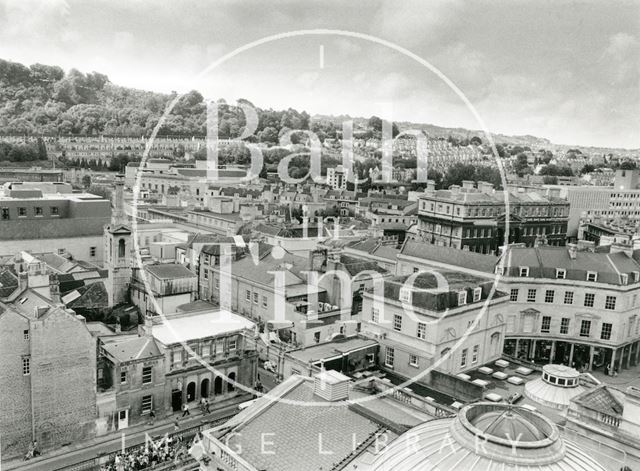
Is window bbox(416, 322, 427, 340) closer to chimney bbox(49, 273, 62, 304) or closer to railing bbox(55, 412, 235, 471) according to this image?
railing bbox(55, 412, 235, 471)

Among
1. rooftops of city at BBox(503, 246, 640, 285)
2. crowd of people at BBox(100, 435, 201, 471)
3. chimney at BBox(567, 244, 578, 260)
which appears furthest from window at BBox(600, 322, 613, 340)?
crowd of people at BBox(100, 435, 201, 471)

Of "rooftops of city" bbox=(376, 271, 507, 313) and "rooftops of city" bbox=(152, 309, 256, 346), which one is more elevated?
"rooftops of city" bbox=(376, 271, 507, 313)

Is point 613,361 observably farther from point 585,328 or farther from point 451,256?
point 451,256

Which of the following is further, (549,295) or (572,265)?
(572,265)

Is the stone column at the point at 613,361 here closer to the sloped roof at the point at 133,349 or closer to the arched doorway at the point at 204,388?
the arched doorway at the point at 204,388

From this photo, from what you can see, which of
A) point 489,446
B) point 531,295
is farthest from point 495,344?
point 489,446

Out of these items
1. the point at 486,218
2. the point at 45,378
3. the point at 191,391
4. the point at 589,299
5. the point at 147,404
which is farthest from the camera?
the point at 486,218

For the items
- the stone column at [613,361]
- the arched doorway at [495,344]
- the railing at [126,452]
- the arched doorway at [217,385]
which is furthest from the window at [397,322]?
the stone column at [613,361]
